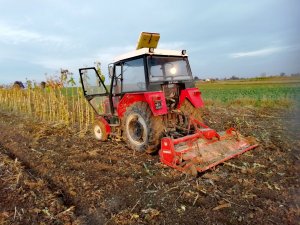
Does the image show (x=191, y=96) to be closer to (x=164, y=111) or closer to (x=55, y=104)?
(x=164, y=111)

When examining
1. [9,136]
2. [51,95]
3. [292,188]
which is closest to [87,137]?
[9,136]

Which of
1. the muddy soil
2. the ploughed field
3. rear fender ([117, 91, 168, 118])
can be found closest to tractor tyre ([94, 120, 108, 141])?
the muddy soil

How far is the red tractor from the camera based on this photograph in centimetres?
473

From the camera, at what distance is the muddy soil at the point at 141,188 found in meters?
3.23

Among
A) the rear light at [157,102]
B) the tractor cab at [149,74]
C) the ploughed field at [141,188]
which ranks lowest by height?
the ploughed field at [141,188]

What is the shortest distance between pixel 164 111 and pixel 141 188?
1606 millimetres

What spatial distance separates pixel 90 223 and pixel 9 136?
6342 mm

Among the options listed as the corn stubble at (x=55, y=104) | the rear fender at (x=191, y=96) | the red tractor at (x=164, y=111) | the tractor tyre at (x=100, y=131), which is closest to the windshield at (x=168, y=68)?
the red tractor at (x=164, y=111)

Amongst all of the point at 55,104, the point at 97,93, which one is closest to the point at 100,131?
the point at 97,93

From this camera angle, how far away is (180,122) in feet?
19.1

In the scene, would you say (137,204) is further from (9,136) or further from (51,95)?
(51,95)

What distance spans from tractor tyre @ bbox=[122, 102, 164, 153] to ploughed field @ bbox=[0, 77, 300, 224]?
27 centimetres

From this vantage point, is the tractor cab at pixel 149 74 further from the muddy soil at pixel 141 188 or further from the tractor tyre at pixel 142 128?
the muddy soil at pixel 141 188

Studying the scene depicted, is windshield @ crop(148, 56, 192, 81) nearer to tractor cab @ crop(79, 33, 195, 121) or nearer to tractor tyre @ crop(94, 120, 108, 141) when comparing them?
tractor cab @ crop(79, 33, 195, 121)
